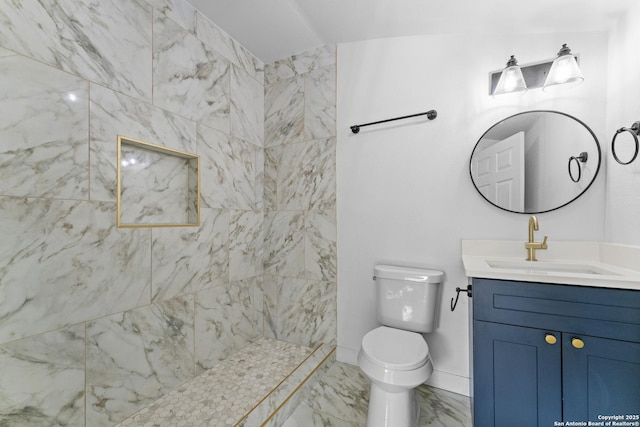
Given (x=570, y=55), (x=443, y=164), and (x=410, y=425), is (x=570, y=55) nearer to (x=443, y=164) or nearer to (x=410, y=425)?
(x=443, y=164)

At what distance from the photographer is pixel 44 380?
110 cm

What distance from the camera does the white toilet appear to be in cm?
129

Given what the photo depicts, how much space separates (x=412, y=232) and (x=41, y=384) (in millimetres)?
2038

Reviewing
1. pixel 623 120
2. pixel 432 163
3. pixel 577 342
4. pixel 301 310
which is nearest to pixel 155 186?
pixel 301 310

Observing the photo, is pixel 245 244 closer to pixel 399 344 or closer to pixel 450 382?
pixel 399 344

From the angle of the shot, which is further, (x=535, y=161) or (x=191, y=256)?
(x=191, y=256)

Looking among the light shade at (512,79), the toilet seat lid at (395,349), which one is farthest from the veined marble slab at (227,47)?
the toilet seat lid at (395,349)

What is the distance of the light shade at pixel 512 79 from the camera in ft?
5.02

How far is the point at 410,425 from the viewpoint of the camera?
1.34 m

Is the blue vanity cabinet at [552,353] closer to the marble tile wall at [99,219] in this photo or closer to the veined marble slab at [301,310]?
the veined marble slab at [301,310]

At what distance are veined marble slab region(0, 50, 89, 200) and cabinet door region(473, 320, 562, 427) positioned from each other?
78.3 inches

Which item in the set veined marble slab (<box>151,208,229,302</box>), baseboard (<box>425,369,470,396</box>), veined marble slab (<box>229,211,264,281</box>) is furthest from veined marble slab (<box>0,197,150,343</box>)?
baseboard (<box>425,369,470,396</box>)

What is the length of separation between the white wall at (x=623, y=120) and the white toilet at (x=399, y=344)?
2.98 feet

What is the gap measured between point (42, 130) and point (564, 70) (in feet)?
8.36
